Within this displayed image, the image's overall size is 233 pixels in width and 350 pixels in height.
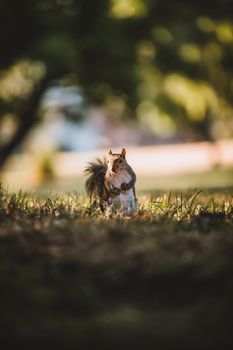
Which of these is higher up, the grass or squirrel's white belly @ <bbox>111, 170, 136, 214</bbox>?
squirrel's white belly @ <bbox>111, 170, 136, 214</bbox>

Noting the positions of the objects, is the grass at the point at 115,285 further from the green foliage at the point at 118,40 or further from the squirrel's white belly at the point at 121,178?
the green foliage at the point at 118,40

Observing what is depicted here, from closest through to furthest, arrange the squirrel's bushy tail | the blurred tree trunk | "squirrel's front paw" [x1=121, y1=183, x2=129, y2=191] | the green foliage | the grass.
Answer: the grass → "squirrel's front paw" [x1=121, y1=183, x2=129, y2=191] → the squirrel's bushy tail → the green foliage → the blurred tree trunk

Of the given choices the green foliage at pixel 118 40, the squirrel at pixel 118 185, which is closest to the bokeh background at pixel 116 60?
the green foliage at pixel 118 40

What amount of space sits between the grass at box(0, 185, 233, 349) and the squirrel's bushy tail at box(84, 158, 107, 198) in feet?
4.51

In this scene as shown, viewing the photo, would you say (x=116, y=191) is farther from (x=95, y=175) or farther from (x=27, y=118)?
(x=27, y=118)

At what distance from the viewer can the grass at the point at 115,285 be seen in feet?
12.9

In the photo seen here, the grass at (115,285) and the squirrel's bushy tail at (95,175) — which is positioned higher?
the squirrel's bushy tail at (95,175)

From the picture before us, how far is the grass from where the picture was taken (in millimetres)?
3924

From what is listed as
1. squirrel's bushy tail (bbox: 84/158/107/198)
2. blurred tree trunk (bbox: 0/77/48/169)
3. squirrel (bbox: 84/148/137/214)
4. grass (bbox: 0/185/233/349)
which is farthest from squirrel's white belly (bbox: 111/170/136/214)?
blurred tree trunk (bbox: 0/77/48/169)

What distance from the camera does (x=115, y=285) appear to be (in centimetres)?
455

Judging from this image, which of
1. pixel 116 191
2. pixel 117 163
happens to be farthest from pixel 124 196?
pixel 117 163

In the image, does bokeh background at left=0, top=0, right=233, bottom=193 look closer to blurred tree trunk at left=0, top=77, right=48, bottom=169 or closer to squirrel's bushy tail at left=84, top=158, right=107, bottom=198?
blurred tree trunk at left=0, top=77, right=48, bottom=169

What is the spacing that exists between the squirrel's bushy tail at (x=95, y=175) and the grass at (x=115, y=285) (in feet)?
4.51

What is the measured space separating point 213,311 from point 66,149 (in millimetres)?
61184
